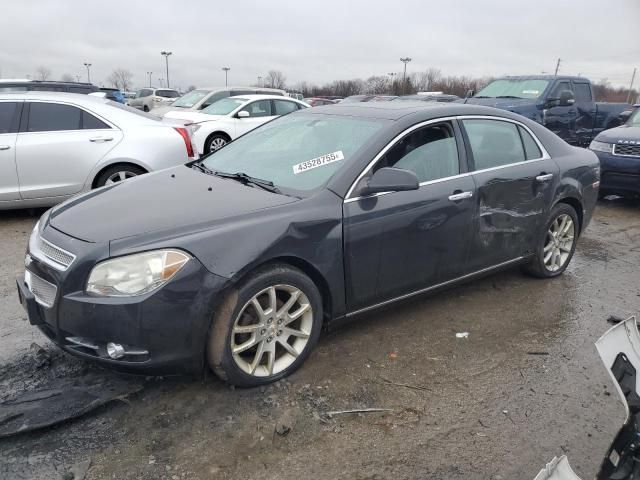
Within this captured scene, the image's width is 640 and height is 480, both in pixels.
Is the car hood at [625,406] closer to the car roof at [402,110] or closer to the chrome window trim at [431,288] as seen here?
the chrome window trim at [431,288]

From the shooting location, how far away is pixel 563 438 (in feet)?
8.86

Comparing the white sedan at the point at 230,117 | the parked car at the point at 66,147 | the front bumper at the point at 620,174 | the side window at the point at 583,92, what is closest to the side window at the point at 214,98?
the white sedan at the point at 230,117

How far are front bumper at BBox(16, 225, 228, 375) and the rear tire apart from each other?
156 inches

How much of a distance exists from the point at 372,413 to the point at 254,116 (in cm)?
996

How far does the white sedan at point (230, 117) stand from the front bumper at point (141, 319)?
8.61 metres

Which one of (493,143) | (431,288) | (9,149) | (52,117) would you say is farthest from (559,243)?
(9,149)

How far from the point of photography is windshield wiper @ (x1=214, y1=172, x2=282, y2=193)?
3.30 metres

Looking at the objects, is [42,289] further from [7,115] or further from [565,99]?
[565,99]

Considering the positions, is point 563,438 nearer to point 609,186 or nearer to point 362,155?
point 362,155

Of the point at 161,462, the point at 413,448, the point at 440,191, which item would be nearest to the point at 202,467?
the point at 161,462

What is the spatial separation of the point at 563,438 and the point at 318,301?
1.48 metres

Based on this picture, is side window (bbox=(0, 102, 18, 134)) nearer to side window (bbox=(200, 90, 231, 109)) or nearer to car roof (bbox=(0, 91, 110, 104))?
car roof (bbox=(0, 91, 110, 104))

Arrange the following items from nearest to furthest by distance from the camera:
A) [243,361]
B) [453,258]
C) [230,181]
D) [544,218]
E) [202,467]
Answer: [202,467] → [243,361] → [230,181] → [453,258] → [544,218]

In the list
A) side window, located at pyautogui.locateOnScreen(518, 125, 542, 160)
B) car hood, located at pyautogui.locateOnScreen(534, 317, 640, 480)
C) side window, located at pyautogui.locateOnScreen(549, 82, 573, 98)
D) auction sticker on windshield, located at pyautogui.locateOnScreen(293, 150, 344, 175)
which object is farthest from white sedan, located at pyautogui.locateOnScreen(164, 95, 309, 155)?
car hood, located at pyautogui.locateOnScreen(534, 317, 640, 480)
